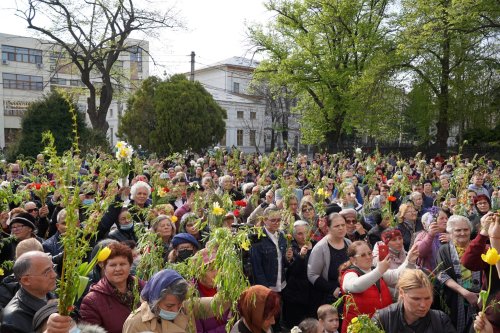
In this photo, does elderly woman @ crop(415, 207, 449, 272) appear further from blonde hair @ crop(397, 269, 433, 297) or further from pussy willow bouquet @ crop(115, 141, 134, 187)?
pussy willow bouquet @ crop(115, 141, 134, 187)

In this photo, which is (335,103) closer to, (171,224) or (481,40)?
(481,40)

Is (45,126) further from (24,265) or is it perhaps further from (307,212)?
(24,265)

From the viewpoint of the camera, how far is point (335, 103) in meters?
29.1

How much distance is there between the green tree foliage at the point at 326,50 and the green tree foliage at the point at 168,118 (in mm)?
6529

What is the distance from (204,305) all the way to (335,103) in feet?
89.2

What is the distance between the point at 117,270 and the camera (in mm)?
3457

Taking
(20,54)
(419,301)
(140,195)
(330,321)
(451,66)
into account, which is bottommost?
(330,321)

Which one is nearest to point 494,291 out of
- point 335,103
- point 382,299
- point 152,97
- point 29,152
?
point 382,299

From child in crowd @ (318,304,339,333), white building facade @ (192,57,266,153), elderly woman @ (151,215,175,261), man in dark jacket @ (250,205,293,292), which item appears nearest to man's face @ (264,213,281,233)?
man in dark jacket @ (250,205,293,292)

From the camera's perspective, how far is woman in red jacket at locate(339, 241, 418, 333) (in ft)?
→ 11.6

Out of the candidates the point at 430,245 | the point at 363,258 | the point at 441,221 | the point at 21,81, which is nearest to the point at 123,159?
the point at 363,258

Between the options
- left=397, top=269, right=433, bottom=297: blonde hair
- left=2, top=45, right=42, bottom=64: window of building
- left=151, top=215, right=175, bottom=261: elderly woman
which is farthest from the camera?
left=2, top=45, right=42, bottom=64: window of building

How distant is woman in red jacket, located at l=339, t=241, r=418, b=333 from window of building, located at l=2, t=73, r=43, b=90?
52.2 m

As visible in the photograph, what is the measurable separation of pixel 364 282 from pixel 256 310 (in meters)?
1.03
